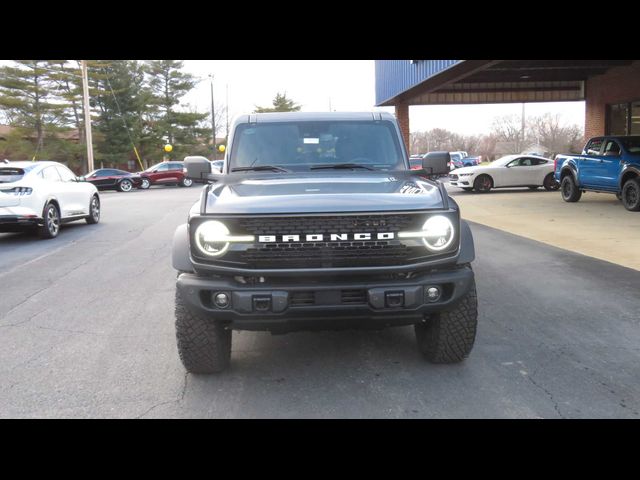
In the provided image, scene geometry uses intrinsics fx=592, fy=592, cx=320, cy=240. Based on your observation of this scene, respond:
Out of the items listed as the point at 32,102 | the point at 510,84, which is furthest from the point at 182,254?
the point at 32,102

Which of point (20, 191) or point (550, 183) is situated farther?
point (550, 183)

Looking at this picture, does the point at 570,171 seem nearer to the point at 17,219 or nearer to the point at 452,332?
the point at 17,219

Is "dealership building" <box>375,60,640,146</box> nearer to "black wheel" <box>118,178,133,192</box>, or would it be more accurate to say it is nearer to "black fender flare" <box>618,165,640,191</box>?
"black fender flare" <box>618,165,640,191</box>

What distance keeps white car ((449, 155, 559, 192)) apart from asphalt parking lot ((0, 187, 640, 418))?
49.0 ft

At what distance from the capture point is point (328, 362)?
174 inches

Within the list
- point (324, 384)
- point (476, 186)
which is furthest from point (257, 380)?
point (476, 186)

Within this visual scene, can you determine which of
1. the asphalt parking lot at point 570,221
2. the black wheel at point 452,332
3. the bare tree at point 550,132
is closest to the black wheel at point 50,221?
the asphalt parking lot at point 570,221

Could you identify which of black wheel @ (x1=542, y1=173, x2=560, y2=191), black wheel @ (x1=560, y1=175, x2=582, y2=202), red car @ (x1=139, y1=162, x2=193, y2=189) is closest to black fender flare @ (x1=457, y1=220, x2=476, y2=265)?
black wheel @ (x1=560, y1=175, x2=582, y2=202)

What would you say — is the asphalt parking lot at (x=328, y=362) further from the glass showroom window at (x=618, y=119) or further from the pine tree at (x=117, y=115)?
the pine tree at (x=117, y=115)

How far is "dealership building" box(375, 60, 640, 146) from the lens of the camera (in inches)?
769

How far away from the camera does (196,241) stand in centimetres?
370

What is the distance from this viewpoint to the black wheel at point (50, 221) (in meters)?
11.5

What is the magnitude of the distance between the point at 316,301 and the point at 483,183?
1982cm
